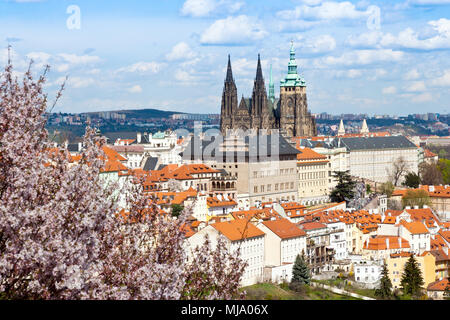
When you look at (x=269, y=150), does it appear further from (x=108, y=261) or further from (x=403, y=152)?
(x=108, y=261)

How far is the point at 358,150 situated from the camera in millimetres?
116312

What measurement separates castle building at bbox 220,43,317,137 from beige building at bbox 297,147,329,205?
26.0 metres

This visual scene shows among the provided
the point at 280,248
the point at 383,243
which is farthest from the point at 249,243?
the point at 383,243

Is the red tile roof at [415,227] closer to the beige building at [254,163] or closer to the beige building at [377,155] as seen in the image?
the beige building at [254,163]

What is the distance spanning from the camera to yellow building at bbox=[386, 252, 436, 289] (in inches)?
2216

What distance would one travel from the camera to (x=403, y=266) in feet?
186

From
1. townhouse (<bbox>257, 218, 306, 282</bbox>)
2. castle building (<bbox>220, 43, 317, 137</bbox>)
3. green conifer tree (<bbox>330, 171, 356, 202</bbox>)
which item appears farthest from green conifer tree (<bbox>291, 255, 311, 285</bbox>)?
castle building (<bbox>220, 43, 317, 137</bbox>)

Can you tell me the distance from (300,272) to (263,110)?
75636 millimetres

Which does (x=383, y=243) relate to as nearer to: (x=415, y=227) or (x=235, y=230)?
(x=415, y=227)

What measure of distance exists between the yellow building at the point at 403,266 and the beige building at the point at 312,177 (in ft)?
107

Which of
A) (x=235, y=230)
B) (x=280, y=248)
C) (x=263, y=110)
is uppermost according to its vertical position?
(x=263, y=110)

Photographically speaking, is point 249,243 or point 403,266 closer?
point 249,243
